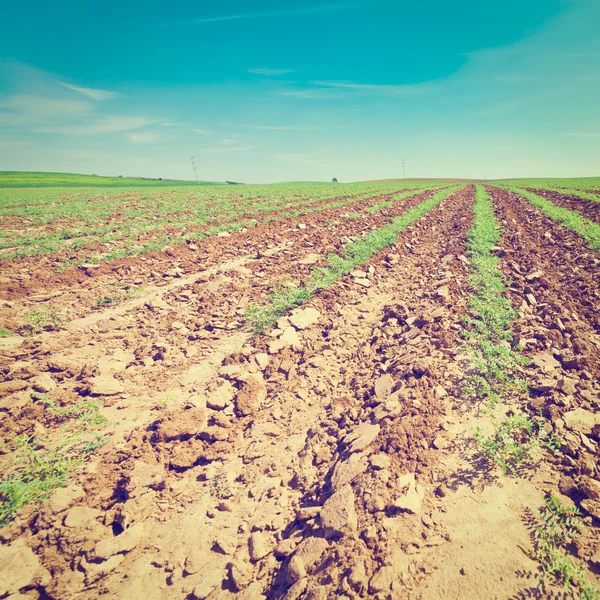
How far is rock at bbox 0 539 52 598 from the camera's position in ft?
7.59

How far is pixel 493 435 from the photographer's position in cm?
313

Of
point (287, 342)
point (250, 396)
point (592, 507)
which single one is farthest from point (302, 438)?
point (592, 507)

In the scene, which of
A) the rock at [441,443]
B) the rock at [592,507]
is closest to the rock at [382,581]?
the rock at [441,443]

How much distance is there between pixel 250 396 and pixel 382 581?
249 centimetres

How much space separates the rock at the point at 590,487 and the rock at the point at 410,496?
1.22 metres

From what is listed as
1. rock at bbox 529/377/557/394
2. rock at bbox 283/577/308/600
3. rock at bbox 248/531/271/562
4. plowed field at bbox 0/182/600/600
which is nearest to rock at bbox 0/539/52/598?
plowed field at bbox 0/182/600/600

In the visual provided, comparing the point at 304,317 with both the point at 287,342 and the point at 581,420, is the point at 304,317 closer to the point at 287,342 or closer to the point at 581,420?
the point at 287,342

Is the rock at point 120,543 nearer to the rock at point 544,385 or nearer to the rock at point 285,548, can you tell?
the rock at point 285,548

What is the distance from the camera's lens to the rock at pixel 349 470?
2.84m

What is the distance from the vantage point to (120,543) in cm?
259

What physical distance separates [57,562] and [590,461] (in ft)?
15.0

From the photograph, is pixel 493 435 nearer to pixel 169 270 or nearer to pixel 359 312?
pixel 359 312

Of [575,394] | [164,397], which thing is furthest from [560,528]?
[164,397]

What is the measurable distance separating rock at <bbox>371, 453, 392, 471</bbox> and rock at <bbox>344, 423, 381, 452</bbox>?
0.21 meters
